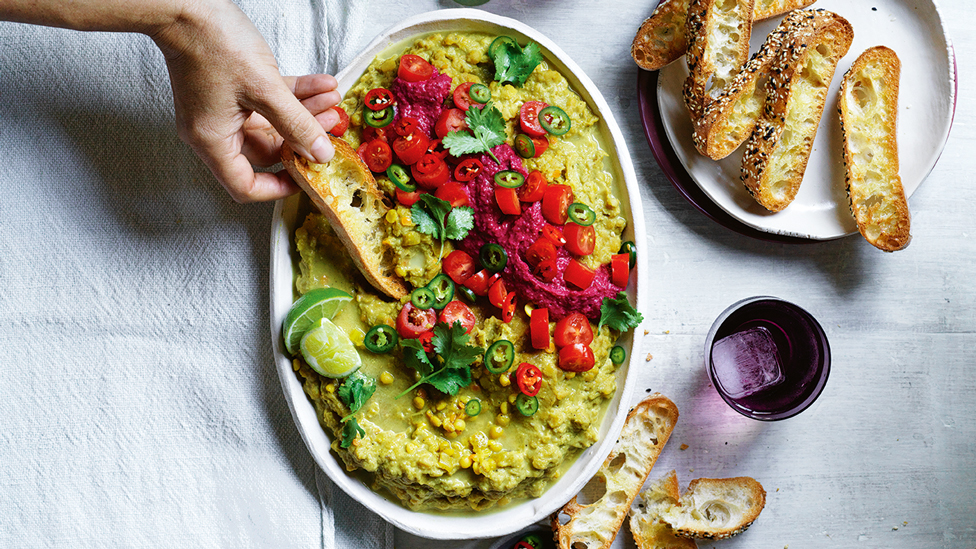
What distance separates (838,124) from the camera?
117 inches

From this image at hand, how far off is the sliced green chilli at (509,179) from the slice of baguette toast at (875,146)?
1578mm

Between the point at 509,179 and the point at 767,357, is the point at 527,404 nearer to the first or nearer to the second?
the point at 509,179

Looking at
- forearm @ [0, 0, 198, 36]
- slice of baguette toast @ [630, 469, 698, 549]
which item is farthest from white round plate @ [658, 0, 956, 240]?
forearm @ [0, 0, 198, 36]

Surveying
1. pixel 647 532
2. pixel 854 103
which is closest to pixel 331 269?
pixel 647 532

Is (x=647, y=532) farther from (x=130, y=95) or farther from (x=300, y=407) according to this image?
(x=130, y=95)

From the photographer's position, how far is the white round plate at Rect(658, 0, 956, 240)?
2.89 metres

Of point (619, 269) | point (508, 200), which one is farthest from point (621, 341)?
point (508, 200)

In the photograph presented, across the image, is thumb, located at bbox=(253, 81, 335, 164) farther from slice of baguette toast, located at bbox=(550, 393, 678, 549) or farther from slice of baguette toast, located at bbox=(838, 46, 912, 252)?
slice of baguette toast, located at bbox=(838, 46, 912, 252)

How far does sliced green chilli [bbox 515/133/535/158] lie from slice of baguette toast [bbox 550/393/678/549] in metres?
1.29

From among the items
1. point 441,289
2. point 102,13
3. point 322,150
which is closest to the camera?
point 102,13

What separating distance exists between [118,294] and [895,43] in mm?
3854

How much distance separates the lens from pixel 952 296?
127 inches

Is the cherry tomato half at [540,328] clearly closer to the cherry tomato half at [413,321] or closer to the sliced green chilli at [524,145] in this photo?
the cherry tomato half at [413,321]

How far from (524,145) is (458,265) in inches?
21.5
